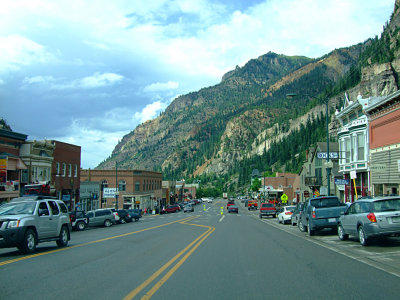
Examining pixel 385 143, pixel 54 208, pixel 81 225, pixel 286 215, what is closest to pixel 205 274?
pixel 54 208

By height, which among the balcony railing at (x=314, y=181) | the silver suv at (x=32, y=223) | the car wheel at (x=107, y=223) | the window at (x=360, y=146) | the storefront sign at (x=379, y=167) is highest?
the window at (x=360, y=146)

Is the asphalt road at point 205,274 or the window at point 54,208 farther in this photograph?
the window at point 54,208

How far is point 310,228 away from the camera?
20.1 m

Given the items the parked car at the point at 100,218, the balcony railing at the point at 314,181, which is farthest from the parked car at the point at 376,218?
the balcony railing at the point at 314,181

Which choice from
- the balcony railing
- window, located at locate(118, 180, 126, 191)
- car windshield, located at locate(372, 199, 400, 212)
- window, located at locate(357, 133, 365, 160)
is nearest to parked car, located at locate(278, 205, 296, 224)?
window, located at locate(357, 133, 365, 160)

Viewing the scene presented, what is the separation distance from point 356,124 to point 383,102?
520 cm

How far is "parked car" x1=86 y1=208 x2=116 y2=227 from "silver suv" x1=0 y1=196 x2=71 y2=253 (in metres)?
23.0

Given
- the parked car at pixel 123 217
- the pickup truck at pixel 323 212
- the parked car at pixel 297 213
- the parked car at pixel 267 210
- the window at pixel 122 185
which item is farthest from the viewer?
the window at pixel 122 185

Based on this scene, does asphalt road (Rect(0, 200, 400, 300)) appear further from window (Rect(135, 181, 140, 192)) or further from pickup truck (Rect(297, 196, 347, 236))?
window (Rect(135, 181, 140, 192))

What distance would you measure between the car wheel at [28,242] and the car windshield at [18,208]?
2.46ft

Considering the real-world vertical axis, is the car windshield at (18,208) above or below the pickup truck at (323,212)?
above

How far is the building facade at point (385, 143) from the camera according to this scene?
25.3 metres

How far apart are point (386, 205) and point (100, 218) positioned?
98.4 feet

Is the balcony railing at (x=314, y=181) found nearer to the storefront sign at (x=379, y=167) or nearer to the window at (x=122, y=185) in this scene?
the storefront sign at (x=379, y=167)
